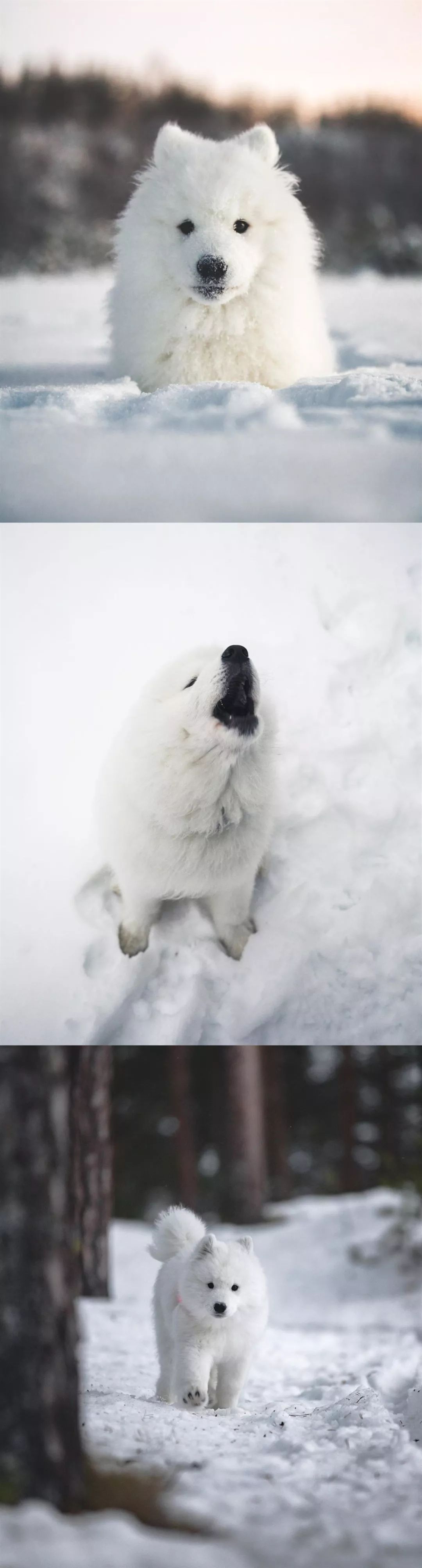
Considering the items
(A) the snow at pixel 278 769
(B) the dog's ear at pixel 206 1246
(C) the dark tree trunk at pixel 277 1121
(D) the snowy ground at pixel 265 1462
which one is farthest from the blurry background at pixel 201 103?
(C) the dark tree trunk at pixel 277 1121

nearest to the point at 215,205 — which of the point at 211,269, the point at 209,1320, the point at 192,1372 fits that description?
the point at 211,269

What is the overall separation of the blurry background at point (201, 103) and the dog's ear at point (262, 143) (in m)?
0.19

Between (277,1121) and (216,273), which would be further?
(277,1121)

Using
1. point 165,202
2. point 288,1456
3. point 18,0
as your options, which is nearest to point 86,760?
point 165,202

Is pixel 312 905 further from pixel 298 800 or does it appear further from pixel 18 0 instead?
pixel 18 0

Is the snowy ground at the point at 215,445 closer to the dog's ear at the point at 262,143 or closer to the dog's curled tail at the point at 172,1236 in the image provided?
the dog's ear at the point at 262,143

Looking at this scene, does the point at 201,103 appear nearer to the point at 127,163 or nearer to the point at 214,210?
the point at 127,163

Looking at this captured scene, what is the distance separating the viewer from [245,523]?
8.87 ft

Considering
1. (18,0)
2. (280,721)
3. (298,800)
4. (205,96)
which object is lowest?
(298,800)

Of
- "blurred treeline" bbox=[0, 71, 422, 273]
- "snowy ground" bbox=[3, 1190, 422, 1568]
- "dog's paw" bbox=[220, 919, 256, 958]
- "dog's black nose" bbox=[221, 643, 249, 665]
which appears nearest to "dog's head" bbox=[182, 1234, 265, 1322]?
"snowy ground" bbox=[3, 1190, 422, 1568]

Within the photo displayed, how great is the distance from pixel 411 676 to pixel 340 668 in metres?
0.16

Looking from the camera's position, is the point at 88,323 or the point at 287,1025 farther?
the point at 88,323

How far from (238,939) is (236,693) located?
59cm

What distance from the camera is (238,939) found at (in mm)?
2609
